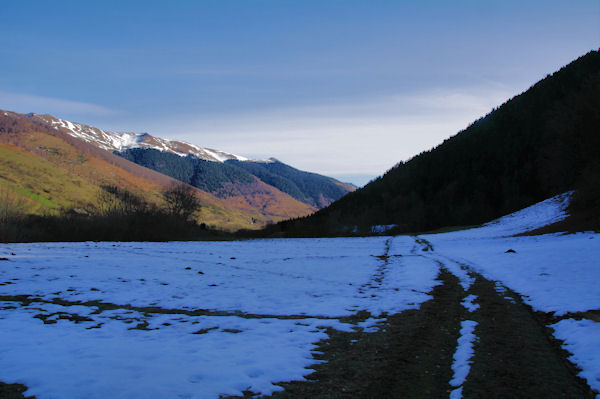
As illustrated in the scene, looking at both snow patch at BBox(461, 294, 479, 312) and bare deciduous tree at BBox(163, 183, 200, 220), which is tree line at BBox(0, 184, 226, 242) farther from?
snow patch at BBox(461, 294, 479, 312)

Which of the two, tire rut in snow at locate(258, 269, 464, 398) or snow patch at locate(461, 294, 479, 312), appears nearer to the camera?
tire rut in snow at locate(258, 269, 464, 398)

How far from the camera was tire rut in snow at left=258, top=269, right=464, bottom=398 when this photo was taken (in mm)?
4852

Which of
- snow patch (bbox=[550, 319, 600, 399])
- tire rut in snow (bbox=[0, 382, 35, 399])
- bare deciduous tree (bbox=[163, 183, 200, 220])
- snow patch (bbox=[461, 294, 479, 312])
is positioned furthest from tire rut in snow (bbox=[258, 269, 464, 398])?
bare deciduous tree (bbox=[163, 183, 200, 220])

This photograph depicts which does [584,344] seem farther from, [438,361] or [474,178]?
[474,178]

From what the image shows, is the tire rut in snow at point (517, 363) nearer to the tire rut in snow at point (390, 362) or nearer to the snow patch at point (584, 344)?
the snow patch at point (584, 344)

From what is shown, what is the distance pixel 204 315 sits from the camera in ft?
31.5

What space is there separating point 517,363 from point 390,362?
1.93m

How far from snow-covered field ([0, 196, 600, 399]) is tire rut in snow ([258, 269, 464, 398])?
33cm

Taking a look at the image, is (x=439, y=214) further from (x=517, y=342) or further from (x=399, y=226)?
(x=517, y=342)

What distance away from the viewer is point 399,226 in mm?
105438

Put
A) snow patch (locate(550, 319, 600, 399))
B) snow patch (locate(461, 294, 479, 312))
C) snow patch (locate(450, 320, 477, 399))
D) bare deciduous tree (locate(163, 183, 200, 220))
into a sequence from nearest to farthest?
snow patch (locate(450, 320, 477, 399))
snow patch (locate(550, 319, 600, 399))
snow patch (locate(461, 294, 479, 312))
bare deciduous tree (locate(163, 183, 200, 220))

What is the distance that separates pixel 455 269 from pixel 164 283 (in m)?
13.5

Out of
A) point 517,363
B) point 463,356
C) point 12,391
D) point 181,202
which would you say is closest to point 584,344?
point 517,363

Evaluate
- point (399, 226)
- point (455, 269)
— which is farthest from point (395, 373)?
point (399, 226)
